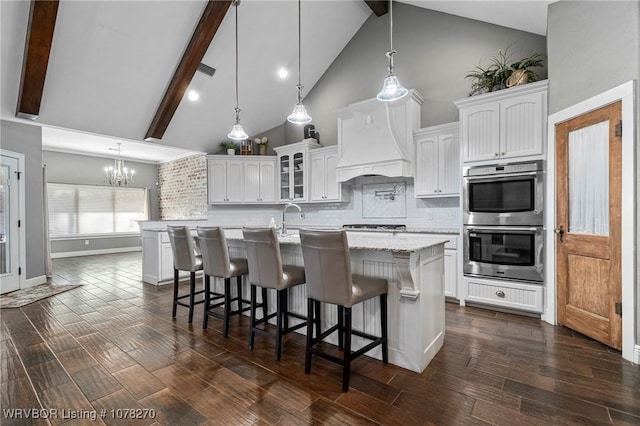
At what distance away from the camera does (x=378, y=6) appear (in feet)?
16.5

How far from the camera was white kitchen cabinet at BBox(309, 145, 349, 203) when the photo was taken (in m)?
5.30

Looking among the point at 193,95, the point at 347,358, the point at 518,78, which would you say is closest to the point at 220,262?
the point at 347,358

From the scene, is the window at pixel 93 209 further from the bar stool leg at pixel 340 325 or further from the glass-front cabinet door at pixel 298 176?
the bar stool leg at pixel 340 325

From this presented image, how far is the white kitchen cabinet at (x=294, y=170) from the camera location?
5.66 meters

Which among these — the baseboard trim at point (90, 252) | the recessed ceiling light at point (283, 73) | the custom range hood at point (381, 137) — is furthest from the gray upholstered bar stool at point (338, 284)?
the baseboard trim at point (90, 252)

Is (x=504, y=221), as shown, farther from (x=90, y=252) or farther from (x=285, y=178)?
(x=90, y=252)

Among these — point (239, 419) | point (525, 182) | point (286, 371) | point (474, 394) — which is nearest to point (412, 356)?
point (474, 394)

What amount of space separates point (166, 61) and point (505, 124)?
183 inches

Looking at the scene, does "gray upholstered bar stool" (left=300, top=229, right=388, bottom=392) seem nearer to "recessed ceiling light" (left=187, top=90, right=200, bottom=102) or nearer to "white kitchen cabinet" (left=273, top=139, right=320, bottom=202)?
"white kitchen cabinet" (left=273, top=139, right=320, bottom=202)

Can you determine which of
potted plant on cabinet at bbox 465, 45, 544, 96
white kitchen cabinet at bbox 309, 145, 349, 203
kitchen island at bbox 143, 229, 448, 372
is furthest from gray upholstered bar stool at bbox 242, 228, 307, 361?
potted plant on cabinet at bbox 465, 45, 544, 96

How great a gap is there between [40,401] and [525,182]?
177 inches

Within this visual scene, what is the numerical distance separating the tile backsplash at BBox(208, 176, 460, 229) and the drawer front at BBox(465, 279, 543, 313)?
1.01 meters

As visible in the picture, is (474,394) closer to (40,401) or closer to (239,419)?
(239,419)

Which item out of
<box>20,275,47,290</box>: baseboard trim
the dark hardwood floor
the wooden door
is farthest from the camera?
<box>20,275,47,290</box>: baseboard trim
